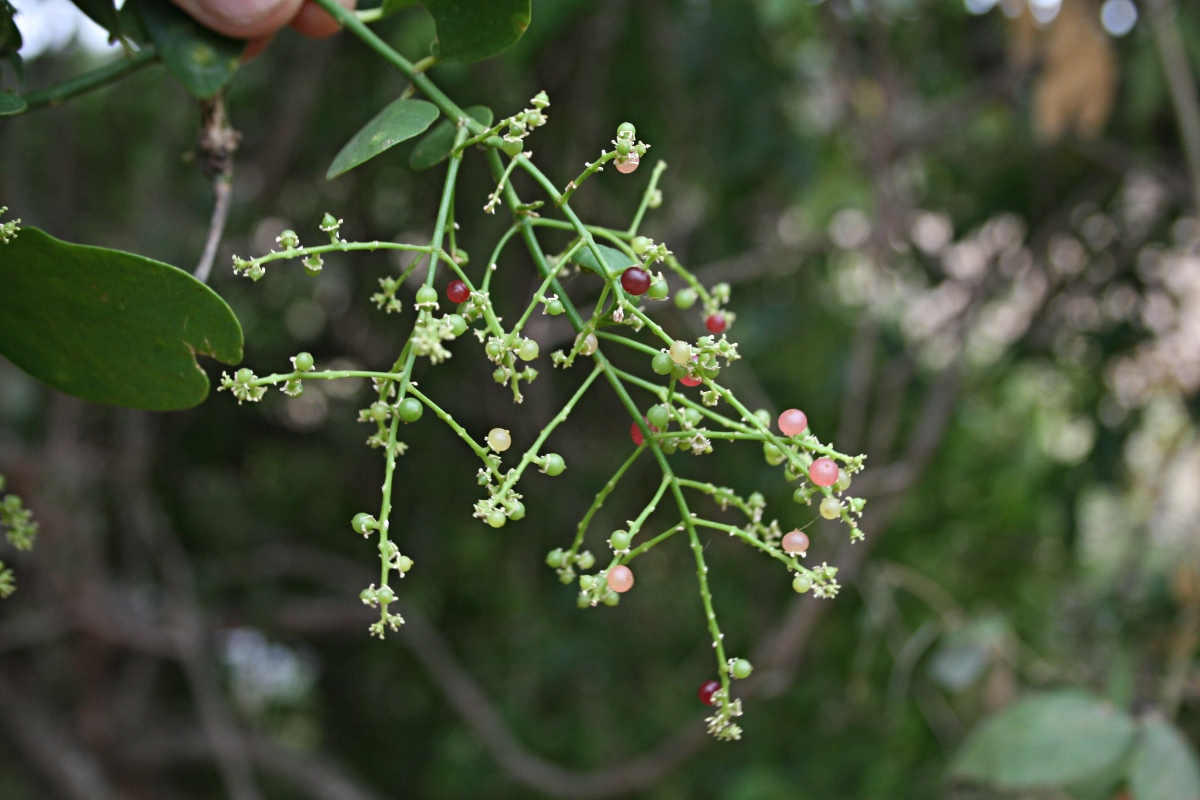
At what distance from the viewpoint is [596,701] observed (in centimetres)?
251

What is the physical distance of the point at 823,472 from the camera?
1.72 feet

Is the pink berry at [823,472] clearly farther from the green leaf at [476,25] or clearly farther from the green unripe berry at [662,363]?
the green leaf at [476,25]

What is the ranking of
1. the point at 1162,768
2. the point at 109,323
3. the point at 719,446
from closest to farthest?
the point at 109,323 < the point at 1162,768 < the point at 719,446

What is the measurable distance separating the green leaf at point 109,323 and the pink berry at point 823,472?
311mm

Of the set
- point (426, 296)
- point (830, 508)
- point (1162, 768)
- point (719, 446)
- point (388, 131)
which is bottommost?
point (1162, 768)

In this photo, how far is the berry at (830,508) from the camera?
1.70 feet

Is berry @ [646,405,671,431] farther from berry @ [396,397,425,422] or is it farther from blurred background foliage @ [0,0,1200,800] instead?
blurred background foliage @ [0,0,1200,800]

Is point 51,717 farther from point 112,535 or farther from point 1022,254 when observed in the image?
point 1022,254

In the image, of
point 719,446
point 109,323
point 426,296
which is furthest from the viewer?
point 719,446

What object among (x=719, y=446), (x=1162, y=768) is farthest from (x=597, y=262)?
(x=719, y=446)

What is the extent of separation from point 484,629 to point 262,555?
68cm

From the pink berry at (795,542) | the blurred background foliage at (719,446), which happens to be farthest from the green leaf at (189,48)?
the blurred background foliage at (719,446)

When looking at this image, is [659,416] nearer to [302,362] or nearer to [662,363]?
[662,363]

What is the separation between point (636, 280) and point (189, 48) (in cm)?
34
